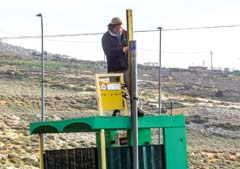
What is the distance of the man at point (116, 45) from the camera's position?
33.2 ft

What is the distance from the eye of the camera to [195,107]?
4262 centimetres

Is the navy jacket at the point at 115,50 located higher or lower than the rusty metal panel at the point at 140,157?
higher

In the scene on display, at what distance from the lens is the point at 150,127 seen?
956 cm

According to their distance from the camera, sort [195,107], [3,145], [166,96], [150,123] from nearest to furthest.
Result: [150,123] → [3,145] → [195,107] → [166,96]

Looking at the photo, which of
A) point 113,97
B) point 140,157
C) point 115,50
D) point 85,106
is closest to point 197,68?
point 85,106

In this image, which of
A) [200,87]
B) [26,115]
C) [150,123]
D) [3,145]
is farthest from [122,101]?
[200,87]

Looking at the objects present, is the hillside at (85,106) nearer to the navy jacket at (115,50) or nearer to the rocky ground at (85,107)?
the rocky ground at (85,107)

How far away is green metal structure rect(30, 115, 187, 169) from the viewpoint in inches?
365

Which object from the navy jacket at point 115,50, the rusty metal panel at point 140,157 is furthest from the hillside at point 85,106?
the rusty metal panel at point 140,157

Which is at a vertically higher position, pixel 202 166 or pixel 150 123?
pixel 150 123

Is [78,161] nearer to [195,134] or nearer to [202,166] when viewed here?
[202,166]

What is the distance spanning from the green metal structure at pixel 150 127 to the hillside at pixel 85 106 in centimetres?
1336

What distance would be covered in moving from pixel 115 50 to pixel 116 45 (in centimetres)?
8

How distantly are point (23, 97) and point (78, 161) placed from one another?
1088 inches
